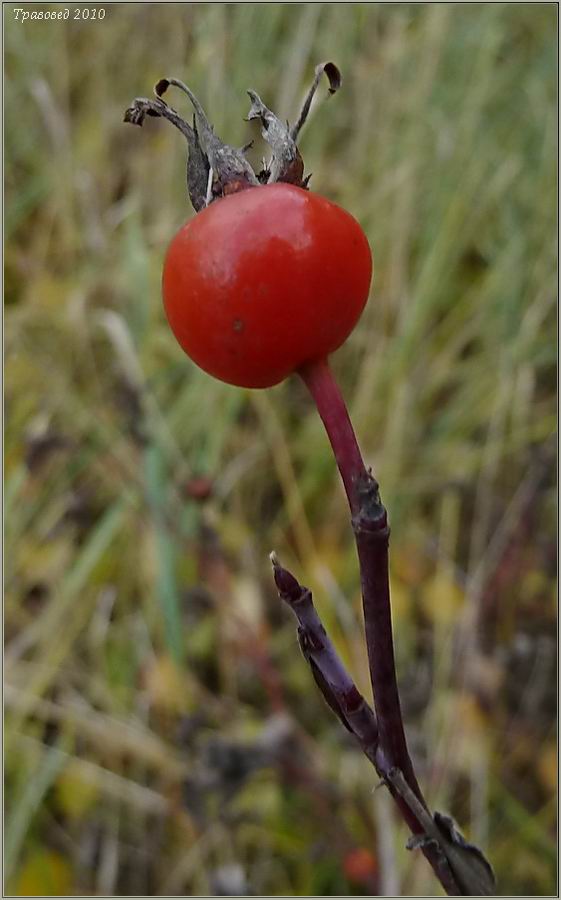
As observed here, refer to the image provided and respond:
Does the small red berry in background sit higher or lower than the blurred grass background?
lower

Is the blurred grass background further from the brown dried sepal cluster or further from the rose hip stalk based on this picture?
the brown dried sepal cluster

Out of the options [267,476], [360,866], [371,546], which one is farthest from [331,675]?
[267,476]

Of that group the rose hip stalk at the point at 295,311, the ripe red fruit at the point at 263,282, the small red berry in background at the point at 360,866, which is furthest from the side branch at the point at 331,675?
the small red berry in background at the point at 360,866

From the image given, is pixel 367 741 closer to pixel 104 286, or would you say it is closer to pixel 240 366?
pixel 240 366

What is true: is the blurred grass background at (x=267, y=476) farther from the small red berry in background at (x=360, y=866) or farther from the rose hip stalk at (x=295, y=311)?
the rose hip stalk at (x=295, y=311)

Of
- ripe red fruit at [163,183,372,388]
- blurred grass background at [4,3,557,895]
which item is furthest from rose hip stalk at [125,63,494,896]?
blurred grass background at [4,3,557,895]

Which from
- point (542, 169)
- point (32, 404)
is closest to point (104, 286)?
point (32, 404)

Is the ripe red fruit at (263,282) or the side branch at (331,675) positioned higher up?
the ripe red fruit at (263,282)
